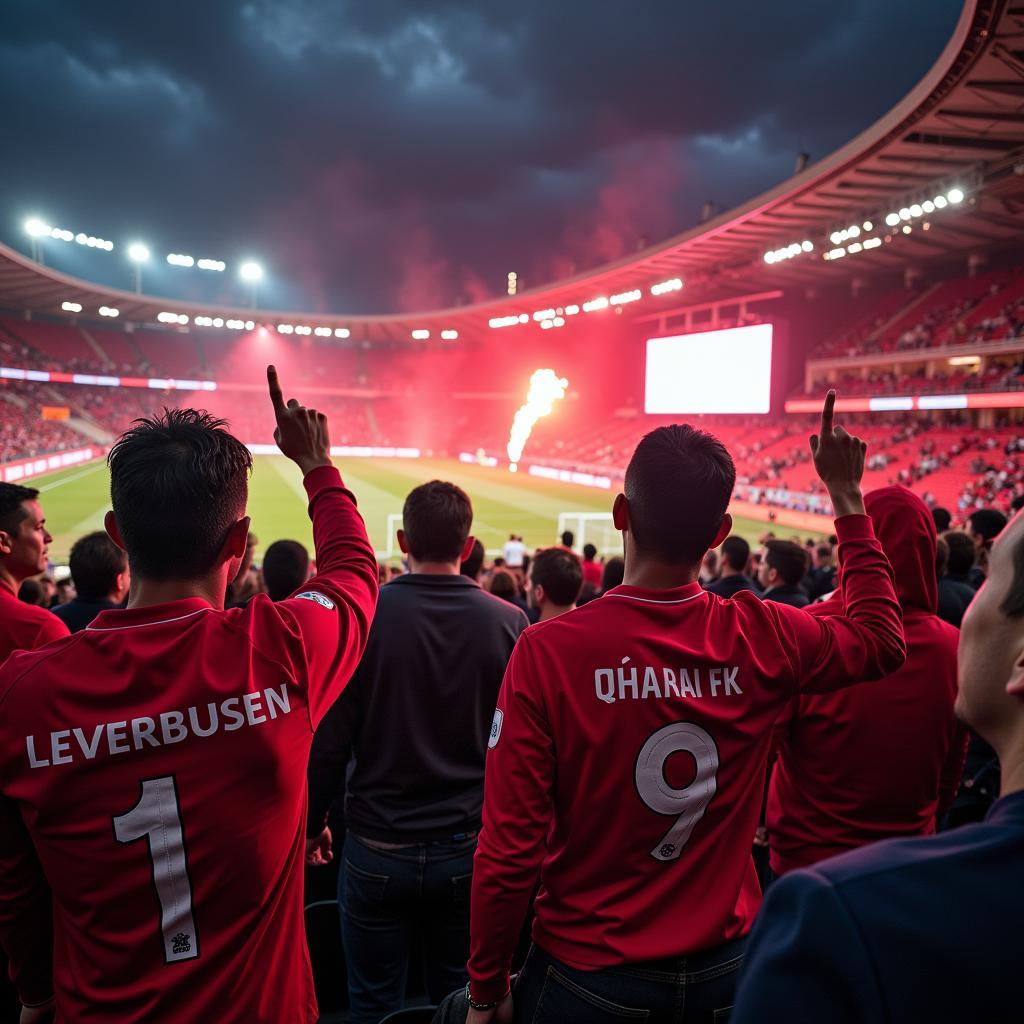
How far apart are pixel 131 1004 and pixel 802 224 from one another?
1366 inches

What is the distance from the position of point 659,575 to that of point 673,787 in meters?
0.58

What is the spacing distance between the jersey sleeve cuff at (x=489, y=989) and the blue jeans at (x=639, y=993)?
0.08 m

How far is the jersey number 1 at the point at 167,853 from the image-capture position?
1580mm

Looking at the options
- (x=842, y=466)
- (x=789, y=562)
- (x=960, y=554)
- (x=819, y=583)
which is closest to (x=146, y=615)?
(x=842, y=466)

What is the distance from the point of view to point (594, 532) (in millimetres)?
24969

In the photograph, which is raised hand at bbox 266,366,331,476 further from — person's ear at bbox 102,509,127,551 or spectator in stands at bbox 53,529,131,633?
spectator in stands at bbox 53,529,131,633

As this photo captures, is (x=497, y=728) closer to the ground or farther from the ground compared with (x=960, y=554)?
farther from the ground

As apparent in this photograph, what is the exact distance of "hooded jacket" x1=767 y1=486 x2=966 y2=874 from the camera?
8.84ft

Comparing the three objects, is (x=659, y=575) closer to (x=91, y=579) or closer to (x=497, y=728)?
(x=497, y=728)

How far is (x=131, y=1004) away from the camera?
63.4 inches

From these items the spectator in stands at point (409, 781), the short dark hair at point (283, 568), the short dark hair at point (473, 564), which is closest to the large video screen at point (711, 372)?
the short dark hair at point (473, 564)

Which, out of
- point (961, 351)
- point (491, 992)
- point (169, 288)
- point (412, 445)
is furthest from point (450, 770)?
point (169, 288)

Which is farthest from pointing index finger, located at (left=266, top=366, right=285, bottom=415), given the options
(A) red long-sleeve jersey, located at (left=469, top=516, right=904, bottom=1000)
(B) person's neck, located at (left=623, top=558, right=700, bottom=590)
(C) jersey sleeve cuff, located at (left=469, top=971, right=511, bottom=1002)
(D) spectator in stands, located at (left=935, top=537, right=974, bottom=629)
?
(D) spectator in stands, located at (left=935, top=537, right=974, bottom=629)

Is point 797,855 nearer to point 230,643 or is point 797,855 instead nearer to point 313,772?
point 313,772
